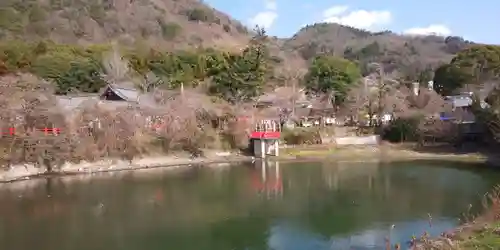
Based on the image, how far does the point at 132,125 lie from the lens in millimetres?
25250

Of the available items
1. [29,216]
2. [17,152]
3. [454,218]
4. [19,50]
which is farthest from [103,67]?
[454,218]

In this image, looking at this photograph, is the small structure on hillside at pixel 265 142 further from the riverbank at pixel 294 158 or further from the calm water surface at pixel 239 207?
the calm water surface at pixel 239 207

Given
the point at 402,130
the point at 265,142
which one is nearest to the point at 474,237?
the point at 265,142

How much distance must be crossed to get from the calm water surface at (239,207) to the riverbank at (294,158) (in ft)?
5.33

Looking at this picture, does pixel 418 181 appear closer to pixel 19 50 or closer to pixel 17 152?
pixel 17 152

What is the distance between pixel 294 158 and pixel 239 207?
424 inches

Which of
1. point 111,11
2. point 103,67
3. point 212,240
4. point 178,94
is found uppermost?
point 111,11

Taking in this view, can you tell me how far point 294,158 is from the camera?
25.9m

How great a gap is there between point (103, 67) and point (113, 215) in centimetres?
2507

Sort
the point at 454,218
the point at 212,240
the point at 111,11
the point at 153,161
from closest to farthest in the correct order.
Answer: the point at 212,240 < the point at 454,218 < the point at 153,161 < the point at 111,11

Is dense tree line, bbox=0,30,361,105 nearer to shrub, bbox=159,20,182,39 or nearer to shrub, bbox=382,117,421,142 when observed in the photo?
shrub, bbox=382,117,421,142

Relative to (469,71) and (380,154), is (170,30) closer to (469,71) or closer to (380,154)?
(469,71)

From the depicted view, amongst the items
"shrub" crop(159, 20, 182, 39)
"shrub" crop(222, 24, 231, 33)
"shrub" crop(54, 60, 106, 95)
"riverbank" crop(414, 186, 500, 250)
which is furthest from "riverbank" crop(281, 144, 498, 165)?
"shrub" crop(222, 24, 231, 33)

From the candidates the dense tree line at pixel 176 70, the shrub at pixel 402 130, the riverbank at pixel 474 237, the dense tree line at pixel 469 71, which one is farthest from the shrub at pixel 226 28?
the riverbank at pixel 474 237
